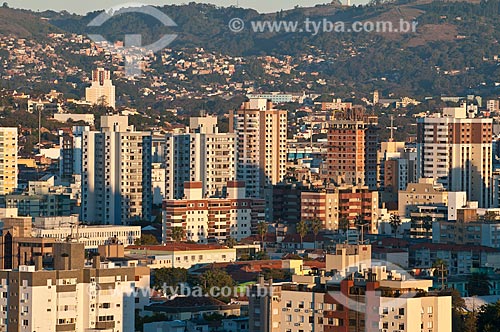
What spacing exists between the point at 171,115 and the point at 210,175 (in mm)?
40337

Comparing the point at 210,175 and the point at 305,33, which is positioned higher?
the point at 305,33

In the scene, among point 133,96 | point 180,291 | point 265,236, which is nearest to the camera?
point 180,291

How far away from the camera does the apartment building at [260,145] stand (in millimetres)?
71312

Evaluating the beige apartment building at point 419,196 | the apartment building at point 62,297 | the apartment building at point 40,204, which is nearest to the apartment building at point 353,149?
the beige apartment building at point 419,196

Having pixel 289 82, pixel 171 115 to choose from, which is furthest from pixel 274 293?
pixel 289 82

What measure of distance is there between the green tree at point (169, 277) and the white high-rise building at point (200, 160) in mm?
18561

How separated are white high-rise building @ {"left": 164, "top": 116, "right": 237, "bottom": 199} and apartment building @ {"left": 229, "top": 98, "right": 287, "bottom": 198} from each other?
9.46 ft

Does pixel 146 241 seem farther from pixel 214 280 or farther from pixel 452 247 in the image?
pixel 214 280

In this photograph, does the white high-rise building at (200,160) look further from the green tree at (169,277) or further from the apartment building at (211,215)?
the green tree at (169,277)


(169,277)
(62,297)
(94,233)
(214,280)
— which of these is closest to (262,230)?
(94,233)

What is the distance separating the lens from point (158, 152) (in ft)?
246

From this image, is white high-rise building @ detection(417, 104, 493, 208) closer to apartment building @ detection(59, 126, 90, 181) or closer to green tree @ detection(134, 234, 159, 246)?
apartment building @ detection(59, 126, 90, 181)

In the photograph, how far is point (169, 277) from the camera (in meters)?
45.5

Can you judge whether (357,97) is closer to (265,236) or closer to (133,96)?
(133,96)
